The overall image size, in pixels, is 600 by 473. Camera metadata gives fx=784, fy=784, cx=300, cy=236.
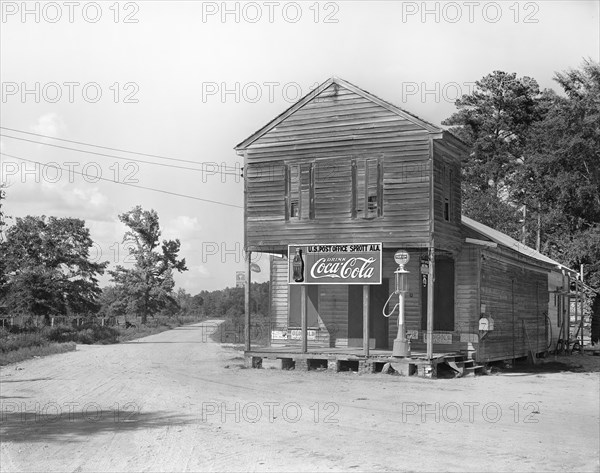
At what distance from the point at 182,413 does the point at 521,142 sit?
49.3 meters

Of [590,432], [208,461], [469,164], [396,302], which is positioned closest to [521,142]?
[469,164]

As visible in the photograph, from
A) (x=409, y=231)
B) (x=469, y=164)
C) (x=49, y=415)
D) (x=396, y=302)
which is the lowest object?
(x=49, y=415)

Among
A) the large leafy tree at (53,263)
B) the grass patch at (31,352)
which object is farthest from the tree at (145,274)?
the grass patch at (31,352)

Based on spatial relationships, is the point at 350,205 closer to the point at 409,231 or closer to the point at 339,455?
the point at 409,231

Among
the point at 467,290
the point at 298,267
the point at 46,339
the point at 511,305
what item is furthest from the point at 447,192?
the point at 46,339

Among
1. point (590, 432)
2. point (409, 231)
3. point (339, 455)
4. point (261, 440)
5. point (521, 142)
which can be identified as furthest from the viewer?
point (521, 142)

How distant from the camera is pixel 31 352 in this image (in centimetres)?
3078

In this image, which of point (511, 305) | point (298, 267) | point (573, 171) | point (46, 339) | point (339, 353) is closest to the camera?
point (339, 353)

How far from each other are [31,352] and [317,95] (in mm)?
15726

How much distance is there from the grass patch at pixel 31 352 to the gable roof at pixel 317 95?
11.3 meters

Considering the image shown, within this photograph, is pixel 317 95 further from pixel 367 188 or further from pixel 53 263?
pixel 53 263

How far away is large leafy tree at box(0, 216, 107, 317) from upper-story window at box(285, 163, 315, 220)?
31.0 m

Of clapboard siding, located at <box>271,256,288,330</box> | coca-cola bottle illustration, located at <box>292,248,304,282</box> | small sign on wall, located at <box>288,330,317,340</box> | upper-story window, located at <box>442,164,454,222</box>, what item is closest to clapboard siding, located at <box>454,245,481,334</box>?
upper-story window, located at <box>442,164,454,222</box>

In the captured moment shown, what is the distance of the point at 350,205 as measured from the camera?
23094 millimetres
